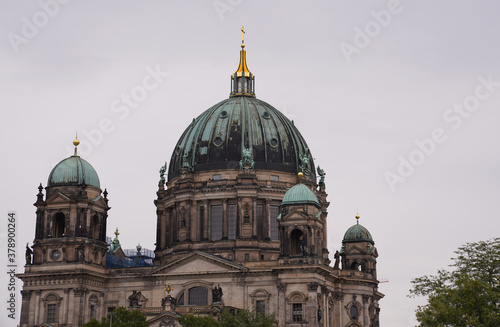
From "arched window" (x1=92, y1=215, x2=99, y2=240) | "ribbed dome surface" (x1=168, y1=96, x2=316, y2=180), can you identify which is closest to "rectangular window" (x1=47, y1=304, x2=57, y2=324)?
"arched window" (x1=92, y1=215, x2=99, y2=240)

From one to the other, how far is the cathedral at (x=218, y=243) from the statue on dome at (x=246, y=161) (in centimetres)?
13

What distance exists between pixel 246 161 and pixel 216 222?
25.0 ft

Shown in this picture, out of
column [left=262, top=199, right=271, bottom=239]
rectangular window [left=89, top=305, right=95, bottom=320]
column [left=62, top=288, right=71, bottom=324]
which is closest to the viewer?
column [left=62, top=288, right=71, bottom=324]

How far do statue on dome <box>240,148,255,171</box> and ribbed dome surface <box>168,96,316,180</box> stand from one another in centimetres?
95

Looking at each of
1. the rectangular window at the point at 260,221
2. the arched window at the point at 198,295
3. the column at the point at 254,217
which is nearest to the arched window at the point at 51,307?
the arched window at the point at 198,295

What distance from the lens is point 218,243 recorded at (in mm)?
99312

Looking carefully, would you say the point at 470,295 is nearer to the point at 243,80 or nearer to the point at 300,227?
the point at 300,227

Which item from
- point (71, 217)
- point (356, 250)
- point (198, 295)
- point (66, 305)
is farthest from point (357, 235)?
point (66, 305)

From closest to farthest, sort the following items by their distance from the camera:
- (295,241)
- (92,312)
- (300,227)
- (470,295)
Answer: (470,295) < (300,227) < (295,241) < (92,312)

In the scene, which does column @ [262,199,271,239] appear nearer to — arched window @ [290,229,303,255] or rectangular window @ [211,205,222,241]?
rectangular window @ [211,205,222,241]

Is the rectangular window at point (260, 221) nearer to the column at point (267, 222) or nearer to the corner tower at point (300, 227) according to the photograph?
the column at point (267, 222)

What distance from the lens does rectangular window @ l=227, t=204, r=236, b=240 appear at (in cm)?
9981

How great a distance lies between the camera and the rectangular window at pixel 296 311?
88.2 m

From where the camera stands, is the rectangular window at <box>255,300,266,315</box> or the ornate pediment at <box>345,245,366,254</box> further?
the ornate pediment at <box>345,245,366,254</box>
